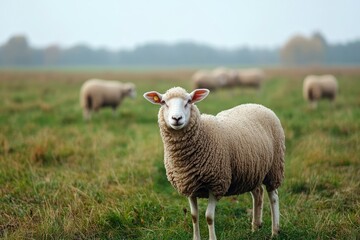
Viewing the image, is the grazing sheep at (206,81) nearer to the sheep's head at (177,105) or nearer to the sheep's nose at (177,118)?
the sheep's head at (177,105)

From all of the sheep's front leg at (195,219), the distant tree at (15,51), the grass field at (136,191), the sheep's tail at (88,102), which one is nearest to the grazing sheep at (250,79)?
the sheep's tail at (88,102)

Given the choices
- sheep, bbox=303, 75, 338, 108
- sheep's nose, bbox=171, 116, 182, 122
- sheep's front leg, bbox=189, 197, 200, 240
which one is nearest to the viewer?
sheep's nose, bbox=171, 116, 182, 122

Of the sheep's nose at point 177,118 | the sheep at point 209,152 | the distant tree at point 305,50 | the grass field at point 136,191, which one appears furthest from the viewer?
the distant tree at point 305,50

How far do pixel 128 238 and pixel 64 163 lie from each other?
116 inches

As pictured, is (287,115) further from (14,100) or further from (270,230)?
(14,100)

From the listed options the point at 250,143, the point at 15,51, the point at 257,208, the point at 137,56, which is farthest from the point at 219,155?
the point at 137,56

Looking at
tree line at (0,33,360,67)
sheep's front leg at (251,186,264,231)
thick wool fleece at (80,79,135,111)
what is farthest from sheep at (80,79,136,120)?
tree line at (0,33,360,67)

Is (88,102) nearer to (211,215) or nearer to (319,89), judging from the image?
(319,89)

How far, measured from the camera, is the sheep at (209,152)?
358 centimetres

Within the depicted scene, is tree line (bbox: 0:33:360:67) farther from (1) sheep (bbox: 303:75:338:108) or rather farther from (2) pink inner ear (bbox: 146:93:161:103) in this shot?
(2) pink inner ear (bbox: 146:93:161:103)

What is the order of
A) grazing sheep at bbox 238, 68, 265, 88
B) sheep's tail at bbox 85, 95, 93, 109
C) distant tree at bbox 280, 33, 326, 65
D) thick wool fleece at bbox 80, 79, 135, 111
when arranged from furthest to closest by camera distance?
distant tree at bbox 280, 33, 326, 65 → grazing sheep at bbox 238, 68, 265, 88 → thick wool fleece at bbox 80, 79, 135, 111 → sheep's tail at bbox 85, 95, 93, 109

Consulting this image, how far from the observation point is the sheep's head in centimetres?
336

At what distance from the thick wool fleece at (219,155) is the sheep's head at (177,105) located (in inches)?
3.9

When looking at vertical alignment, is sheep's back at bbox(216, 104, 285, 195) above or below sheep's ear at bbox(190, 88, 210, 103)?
below
